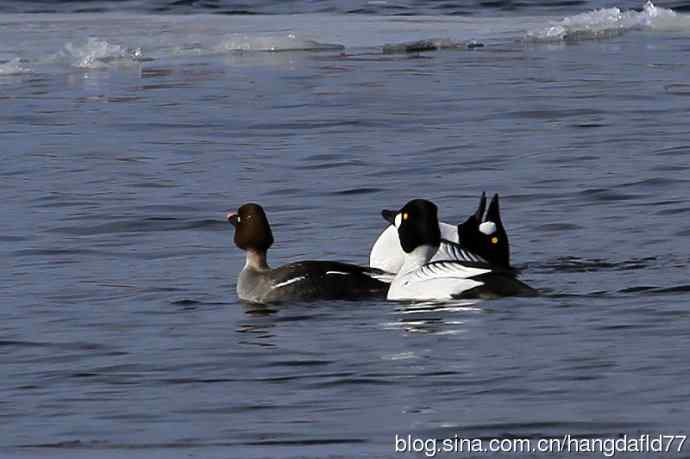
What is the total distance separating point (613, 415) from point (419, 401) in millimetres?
856

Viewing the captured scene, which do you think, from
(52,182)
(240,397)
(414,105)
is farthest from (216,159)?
(240,397)

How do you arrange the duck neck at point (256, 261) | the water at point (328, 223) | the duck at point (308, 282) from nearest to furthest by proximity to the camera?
the water at point (328, 223) → the duck at point (308, 282) → the duck neck at point (256, 261)

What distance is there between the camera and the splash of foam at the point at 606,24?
2483 cm

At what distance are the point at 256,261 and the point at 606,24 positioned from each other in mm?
15039

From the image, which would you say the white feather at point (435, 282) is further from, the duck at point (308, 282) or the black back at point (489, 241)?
the black back at point (489, 241)

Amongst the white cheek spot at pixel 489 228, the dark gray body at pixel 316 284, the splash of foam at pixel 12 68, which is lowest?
the dark gray body at pixel 316 284

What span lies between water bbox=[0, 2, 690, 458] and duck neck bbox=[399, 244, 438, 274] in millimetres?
542

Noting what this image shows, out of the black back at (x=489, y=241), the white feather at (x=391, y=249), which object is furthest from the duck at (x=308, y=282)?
the black back at (x=489, y=241)

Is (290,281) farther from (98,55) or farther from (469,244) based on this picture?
(98,55)

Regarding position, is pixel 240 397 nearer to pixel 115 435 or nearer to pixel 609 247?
pixel 115 435

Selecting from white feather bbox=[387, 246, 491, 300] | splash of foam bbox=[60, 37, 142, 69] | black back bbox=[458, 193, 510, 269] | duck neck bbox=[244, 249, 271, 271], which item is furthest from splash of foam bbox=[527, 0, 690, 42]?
white feather bbox=[387, 246, 491, 300]

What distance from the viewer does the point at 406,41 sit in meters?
24.5

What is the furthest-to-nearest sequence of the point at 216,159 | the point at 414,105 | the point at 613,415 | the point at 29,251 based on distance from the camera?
the point at 414,105 → the point at 216,159 → the point at 29,251 → the point at 613,415

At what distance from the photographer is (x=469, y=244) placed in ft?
37.7
